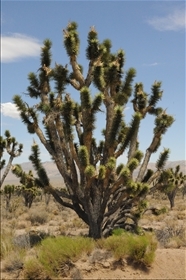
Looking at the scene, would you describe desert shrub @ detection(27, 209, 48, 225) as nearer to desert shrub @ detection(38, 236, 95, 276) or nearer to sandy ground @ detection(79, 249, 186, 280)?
desert shrub @ detection(38, 236, 95, 276)

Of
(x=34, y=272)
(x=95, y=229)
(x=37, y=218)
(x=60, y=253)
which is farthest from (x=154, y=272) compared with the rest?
(x=37, y=218)

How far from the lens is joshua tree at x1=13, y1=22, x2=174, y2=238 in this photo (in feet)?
31.9

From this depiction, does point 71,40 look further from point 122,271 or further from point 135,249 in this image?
point 122,271

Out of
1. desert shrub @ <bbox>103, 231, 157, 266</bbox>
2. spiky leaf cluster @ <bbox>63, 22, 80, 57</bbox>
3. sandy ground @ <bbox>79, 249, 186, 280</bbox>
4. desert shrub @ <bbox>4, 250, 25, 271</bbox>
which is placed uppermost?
spiky leaf cluster @ <bbox>63, 22, 80, 57</bbox>

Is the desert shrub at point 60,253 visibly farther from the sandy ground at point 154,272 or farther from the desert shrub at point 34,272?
the sandy ground at point 154,272

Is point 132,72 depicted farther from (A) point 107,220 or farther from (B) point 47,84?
(A) point 107,220

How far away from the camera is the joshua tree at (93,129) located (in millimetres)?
9734

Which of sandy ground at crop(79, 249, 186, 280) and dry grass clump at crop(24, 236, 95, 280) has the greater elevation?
dry grass clump at crop(24, 236, 95, 280)

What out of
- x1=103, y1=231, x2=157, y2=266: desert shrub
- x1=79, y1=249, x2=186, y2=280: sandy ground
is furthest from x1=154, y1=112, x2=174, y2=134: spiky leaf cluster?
x1=79, y1=249, x2=186, y2=280: sandy ground

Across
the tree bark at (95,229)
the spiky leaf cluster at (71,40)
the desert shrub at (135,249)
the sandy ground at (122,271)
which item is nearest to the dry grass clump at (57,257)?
the sandy ground at (122,271)

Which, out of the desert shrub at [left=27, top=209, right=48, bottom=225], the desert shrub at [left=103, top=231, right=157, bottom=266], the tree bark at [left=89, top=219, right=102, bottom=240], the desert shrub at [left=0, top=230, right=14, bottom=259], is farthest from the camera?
the desert shrub at [left=27, top=209, right=48, bottom=225]

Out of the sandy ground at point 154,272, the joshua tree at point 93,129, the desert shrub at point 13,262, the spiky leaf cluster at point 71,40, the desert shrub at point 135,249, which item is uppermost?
the spiky leaf cluster at point 71,40

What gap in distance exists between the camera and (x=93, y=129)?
10.3 meters

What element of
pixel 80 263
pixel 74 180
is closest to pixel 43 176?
pixel 74 180
